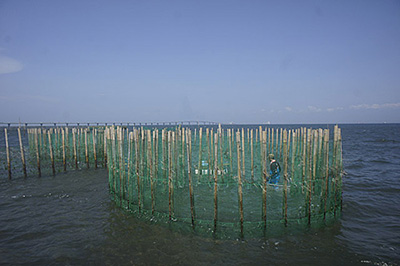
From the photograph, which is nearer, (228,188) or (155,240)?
(155,240)

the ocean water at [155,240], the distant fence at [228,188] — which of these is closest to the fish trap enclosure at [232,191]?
the distant fence at [228,188]

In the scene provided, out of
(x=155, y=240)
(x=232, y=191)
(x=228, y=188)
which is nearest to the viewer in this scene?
(x=155, y=240)

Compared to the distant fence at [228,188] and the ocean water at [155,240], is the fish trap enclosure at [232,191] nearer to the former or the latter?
the distant fence at [228,188]

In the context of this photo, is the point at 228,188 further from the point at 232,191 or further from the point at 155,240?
the point at 155,240

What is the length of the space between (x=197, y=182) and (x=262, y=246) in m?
6.39

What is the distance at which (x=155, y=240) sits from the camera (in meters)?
6.63

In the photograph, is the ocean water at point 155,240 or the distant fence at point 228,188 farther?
the distant fence at point 228,188

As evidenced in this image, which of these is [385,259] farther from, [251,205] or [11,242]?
[11,242]

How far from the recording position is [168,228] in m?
7.23

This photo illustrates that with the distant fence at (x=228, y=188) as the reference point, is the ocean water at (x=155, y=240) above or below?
below

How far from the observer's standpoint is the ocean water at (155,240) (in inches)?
229

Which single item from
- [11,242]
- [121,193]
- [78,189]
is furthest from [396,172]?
[11,242]

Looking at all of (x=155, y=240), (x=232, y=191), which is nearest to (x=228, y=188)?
(x=232, y=191)

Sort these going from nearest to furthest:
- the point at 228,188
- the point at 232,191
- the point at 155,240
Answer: the point at 155,240
the point at 232,191
the point at 228,188
